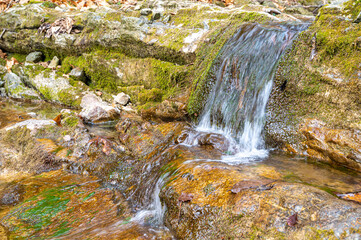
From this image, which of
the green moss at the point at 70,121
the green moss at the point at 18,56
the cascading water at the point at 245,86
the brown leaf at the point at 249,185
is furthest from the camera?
the green moss at the point at 18,56

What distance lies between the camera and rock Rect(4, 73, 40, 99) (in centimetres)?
1023

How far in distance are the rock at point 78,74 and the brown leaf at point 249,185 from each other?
30.0 feet

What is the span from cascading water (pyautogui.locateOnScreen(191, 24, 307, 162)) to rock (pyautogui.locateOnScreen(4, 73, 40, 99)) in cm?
866

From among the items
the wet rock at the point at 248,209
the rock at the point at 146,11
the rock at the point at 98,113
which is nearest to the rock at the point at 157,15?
the rock at the point at 146,11

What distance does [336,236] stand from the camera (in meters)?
1.76

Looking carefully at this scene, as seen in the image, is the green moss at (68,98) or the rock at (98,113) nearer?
the rock at (98,113)

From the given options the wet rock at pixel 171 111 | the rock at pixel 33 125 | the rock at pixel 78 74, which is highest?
the rock at pixel 78 74

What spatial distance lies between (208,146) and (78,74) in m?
7.62

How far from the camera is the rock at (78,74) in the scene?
31.9ft

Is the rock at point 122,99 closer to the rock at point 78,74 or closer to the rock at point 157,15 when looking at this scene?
the rock at point 78,74

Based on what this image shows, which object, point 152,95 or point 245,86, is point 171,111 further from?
point 245,86

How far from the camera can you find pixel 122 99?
8.41 m

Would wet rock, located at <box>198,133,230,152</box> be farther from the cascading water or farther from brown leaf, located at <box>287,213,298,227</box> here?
brown leaf, located at <box>287,213,298,227</box>

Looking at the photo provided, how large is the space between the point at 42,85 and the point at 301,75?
1014 centimetres
